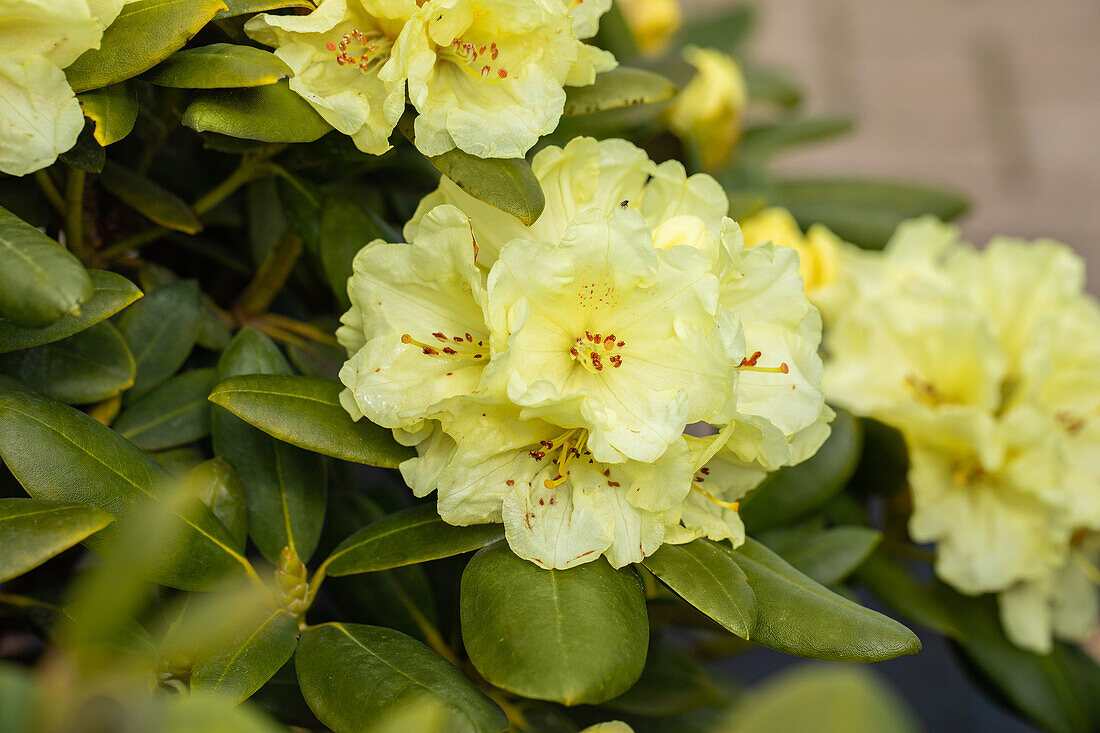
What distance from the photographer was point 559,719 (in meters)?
0.62

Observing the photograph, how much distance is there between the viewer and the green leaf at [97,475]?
0.48 metres

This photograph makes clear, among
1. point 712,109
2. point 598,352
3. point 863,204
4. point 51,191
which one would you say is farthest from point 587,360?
point 863,204

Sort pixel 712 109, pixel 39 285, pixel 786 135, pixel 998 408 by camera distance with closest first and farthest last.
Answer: pixel 39 285, pixel 998 408, pixel 712 109, pixel 786 135

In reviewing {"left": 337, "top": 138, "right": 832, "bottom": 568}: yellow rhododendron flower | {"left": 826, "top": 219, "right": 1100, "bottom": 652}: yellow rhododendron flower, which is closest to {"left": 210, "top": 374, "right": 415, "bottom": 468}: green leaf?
{"left": 337, "top": 138, "right": 832, "bottom": 568}: yellow rhododendron flower

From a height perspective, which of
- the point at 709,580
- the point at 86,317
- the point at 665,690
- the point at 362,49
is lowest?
the point at 665,690

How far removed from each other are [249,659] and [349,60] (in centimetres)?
33

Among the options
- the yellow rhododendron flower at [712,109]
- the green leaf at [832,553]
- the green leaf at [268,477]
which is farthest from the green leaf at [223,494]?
the yellow rhododendron flower at [712,109]

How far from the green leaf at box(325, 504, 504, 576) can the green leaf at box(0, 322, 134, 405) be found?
0.55 ft

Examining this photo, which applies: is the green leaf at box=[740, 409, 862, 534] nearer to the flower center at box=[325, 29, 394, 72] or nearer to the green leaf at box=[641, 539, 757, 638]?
the green leaf at box=[641, 539, 757, 638]

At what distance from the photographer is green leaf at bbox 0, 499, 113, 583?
434mm

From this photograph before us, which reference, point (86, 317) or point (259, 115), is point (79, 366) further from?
point (259, 115)

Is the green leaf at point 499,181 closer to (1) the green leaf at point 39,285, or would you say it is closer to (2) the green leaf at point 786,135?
(1) the green leaf at point 39,285

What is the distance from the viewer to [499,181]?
52cm

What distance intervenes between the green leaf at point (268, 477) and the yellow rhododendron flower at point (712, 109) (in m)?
0.57
